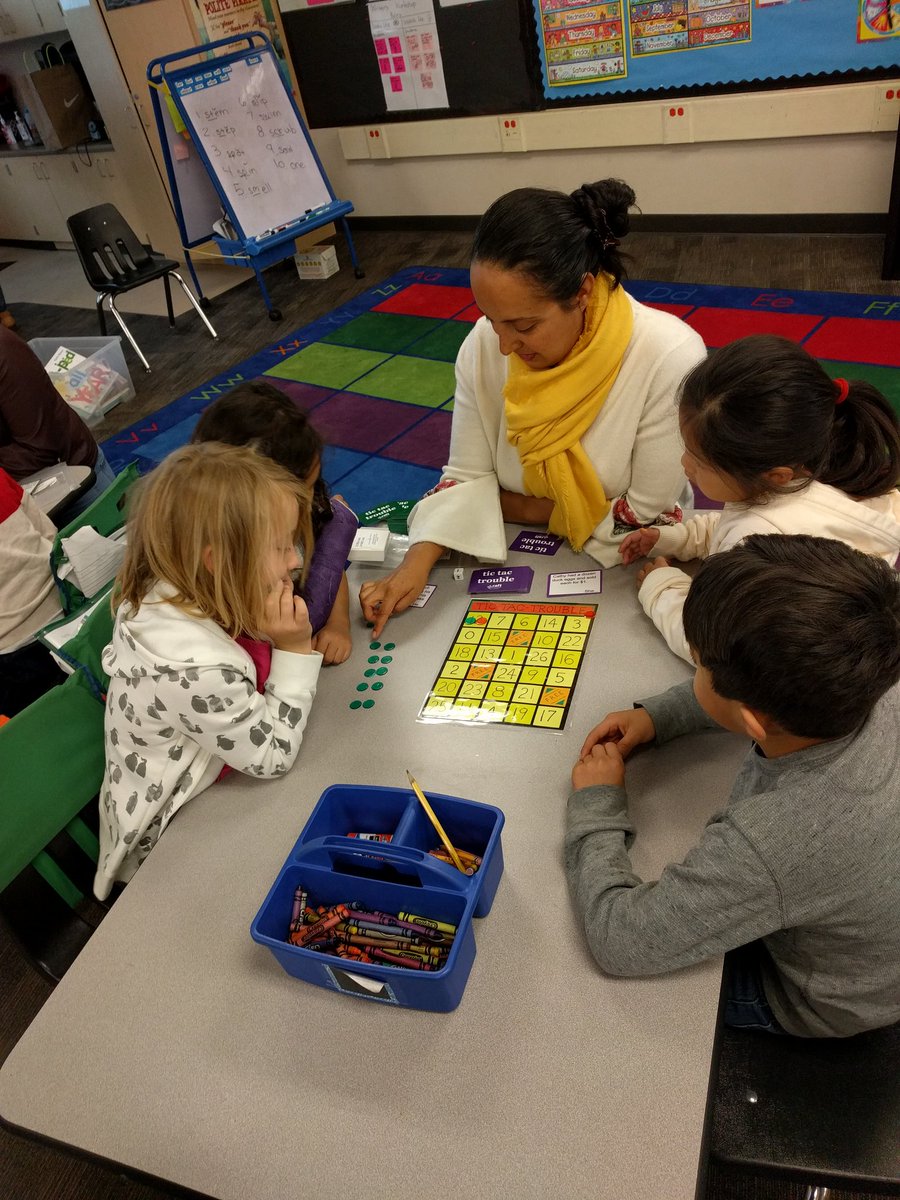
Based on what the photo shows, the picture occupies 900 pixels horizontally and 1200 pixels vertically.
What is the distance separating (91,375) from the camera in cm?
396

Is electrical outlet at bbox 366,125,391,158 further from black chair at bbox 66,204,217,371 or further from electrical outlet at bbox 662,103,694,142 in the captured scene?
electrical outlet at bbox 662,103,694,142

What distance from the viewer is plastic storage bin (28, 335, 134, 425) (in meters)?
3.91

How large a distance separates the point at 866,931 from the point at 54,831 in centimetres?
107

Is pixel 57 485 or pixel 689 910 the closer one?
pixel 689 910

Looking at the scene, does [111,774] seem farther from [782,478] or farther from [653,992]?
[782,478]

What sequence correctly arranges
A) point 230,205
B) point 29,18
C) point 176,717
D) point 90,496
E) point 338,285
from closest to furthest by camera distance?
point 176,717, point 90,496, point 230,205, point 338,285, point 29,18

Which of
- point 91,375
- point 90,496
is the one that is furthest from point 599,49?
point 90,496

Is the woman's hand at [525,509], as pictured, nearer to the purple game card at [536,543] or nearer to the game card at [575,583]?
the purple game card at [536,543]

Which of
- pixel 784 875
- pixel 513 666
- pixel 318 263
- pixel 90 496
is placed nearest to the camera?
pixel 784 875

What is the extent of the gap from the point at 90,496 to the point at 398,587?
1.59 meters

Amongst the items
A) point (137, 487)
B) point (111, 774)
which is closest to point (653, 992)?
point (111, 774)

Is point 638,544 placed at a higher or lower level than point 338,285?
higher

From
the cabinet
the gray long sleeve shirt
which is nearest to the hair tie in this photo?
the gray long sleeve shirt

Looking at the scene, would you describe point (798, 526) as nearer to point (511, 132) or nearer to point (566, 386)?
point (566, 386)
